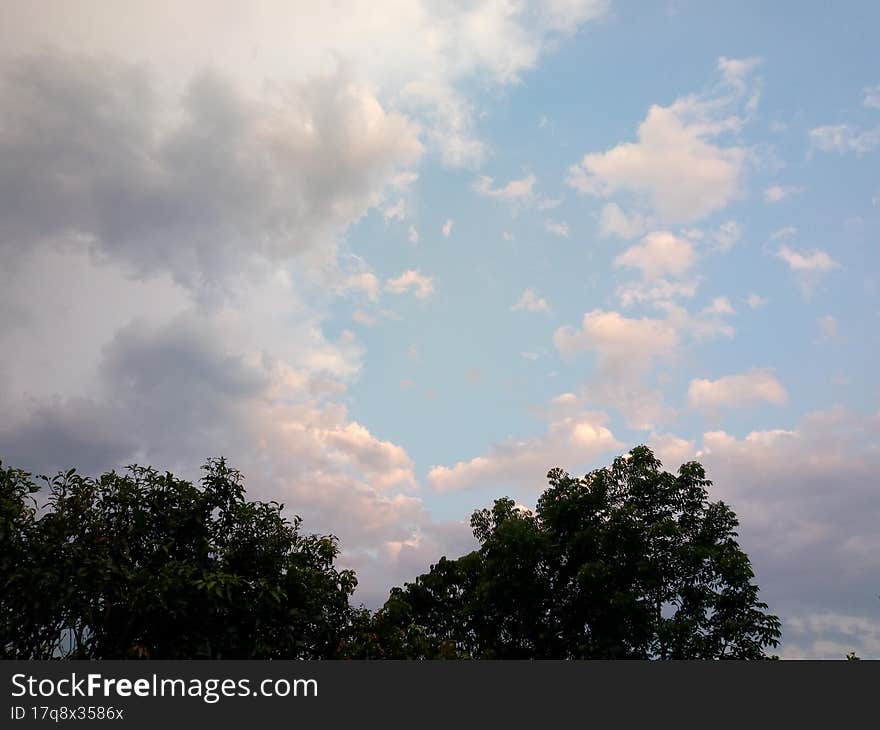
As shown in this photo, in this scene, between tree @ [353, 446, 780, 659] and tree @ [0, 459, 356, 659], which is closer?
tree @ [0, 459, 356, 659]

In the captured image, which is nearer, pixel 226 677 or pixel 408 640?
pixel 226 677

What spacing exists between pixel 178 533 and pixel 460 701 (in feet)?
21.6

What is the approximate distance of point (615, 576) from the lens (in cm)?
2322

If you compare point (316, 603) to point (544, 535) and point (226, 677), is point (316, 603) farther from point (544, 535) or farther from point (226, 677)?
point (544, 535)

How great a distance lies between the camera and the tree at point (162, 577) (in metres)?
11.1

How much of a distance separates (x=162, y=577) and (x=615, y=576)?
51.7 feet

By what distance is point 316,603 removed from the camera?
43.8ft

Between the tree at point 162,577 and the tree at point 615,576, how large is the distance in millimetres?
7731

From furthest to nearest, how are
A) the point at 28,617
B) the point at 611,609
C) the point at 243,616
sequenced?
the point at 611,609 < the point at 243,616 < the point at 28,617

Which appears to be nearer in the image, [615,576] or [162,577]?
[162,577]

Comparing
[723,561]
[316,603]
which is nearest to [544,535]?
[723,561]

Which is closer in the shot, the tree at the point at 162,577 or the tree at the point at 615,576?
the tree at the point at 162,577

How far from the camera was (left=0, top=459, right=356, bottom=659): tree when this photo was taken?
11.1m

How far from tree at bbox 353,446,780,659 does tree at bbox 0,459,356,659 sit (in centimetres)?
773
